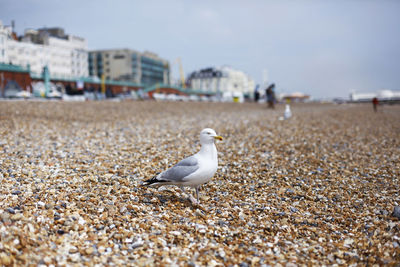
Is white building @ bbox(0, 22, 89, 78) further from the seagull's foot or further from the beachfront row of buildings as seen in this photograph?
the seagull's foot

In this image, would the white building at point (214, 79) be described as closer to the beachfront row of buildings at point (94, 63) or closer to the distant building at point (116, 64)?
the beachfront row of buildings at point (94, 63)

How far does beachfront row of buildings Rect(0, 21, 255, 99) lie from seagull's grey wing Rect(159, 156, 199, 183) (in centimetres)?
6078

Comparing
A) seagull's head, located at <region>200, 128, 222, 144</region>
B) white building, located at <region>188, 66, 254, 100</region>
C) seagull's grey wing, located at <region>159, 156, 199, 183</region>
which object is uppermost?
white building, located at <region>188, 66, 254, 100</region>

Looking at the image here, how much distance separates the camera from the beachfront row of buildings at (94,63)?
77500 millimetres

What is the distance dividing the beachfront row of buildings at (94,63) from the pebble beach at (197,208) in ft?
190

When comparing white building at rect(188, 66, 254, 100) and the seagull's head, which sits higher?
white building at rect(188, 66, 254, 100)

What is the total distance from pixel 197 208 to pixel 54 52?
95.7 metres

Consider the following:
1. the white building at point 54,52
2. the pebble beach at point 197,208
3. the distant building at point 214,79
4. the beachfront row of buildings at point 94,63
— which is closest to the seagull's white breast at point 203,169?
the pebble beach at point 197,208

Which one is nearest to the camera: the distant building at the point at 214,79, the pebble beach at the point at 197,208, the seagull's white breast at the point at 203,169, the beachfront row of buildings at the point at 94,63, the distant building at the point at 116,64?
the pebble beach at the point at 197,208

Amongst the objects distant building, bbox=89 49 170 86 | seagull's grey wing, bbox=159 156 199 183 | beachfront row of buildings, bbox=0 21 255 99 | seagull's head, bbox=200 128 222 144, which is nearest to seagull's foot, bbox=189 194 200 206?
seagull's grey wing, bbox=159 156 199 183

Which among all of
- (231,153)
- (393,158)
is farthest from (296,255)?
(393,158)

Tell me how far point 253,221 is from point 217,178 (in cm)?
223

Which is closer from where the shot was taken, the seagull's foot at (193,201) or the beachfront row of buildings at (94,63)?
the seagull's foot at (193,201)

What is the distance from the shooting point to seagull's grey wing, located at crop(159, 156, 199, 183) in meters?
5.38
